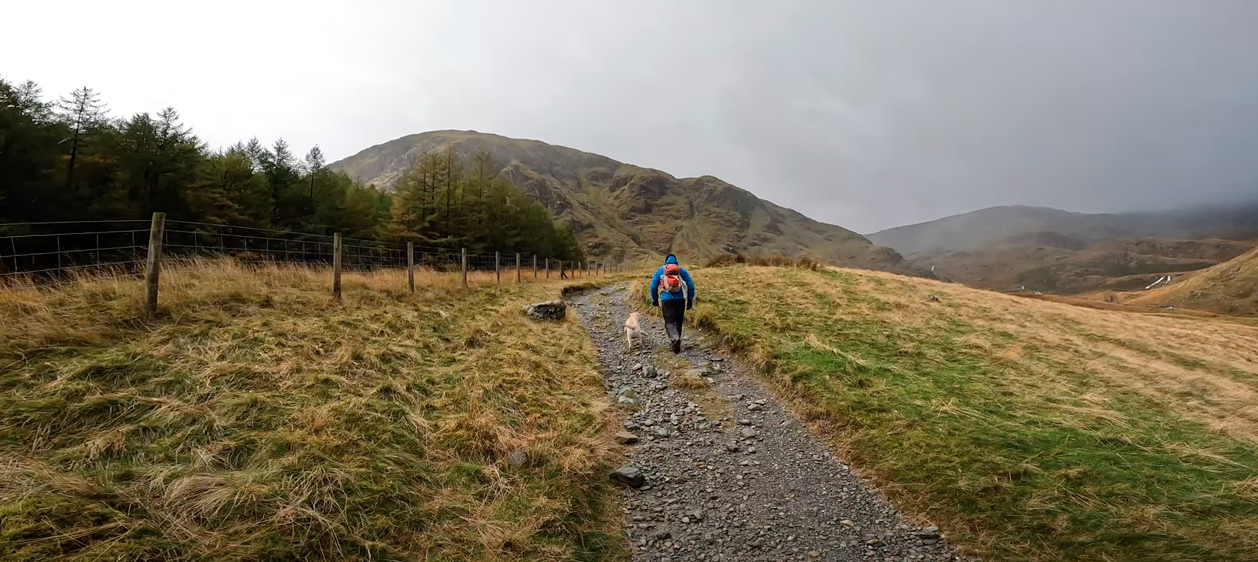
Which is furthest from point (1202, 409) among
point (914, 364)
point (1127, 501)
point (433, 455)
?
point (433, 455)

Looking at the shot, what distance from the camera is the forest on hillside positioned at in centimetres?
2358

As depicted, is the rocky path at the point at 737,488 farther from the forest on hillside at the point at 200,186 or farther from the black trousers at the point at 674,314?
the forest on hillside at the point at 200,186

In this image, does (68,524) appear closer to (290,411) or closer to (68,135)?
(290,411)

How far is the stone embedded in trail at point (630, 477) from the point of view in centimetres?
608

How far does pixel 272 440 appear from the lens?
5.23 metres

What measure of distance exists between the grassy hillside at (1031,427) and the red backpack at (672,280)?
2.05m

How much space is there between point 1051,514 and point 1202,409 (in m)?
7.31

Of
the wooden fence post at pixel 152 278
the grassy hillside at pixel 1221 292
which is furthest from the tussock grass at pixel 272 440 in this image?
the grassy hillside at pixel 1221 292

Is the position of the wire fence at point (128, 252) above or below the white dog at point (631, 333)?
above

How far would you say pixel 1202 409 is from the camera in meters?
8.84

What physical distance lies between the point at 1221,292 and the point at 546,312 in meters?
252

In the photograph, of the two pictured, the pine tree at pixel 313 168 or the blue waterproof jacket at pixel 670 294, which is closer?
the blue waterproof jacket at pixel 670 294

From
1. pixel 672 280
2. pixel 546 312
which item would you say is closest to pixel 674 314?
pixel 672 280

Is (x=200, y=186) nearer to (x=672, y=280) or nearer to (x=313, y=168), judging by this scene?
(x=313, y=168)
